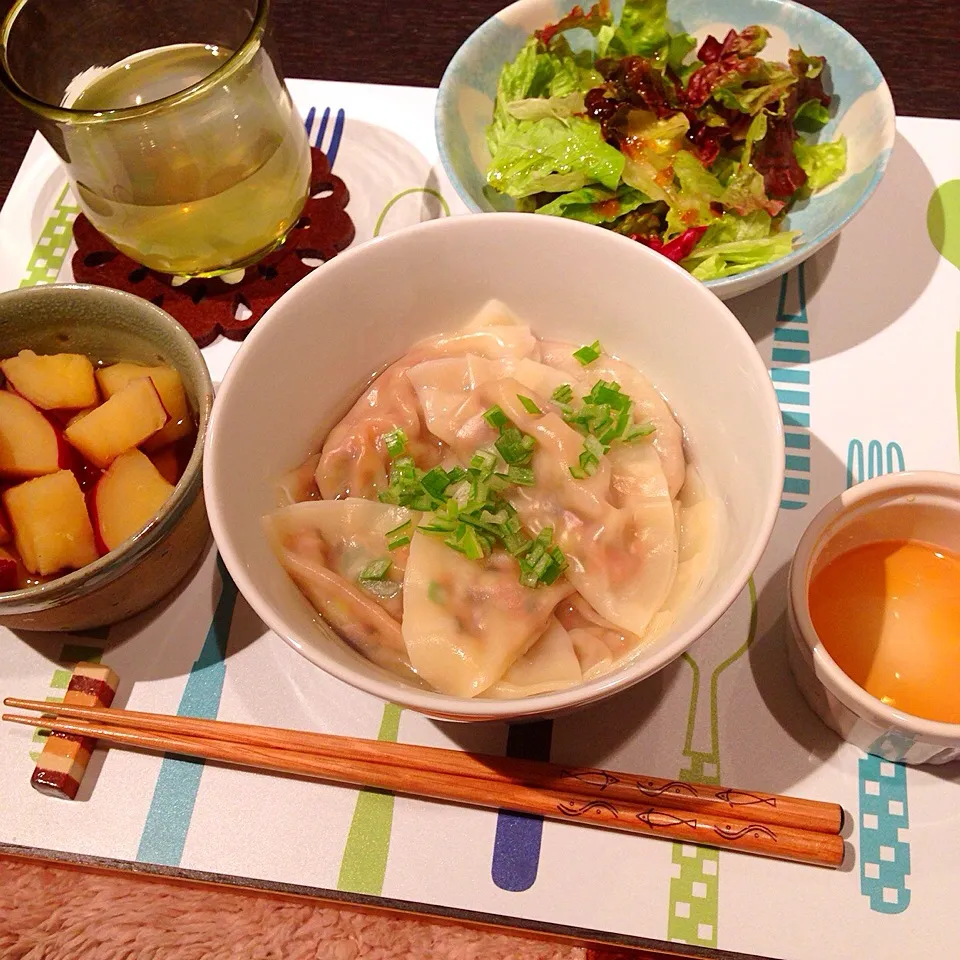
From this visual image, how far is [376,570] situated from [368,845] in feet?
1.35

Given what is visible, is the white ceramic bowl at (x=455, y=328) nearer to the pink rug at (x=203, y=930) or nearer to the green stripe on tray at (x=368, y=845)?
the green stripe on tray at (x=368, y=845)

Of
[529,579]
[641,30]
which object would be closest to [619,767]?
[529,579]

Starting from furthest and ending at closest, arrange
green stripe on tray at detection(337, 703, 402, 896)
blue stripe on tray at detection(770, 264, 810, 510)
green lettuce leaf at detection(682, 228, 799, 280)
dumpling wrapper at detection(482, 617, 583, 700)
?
green lettuce leaf at detection(682, 228, 799, 280) < blue stripe on tray at detection(770, 264, 810, 510) < green stripe on tray at detection(337, 703, 402, 896) < dumpling wrapper at detection(482, 617, 583, 700)

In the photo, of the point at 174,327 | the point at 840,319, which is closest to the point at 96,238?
the point at 174,327

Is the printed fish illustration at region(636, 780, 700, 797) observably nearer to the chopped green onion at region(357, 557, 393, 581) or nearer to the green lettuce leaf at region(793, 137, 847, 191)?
the chopped green onion at region(357, 557, 393, 581)

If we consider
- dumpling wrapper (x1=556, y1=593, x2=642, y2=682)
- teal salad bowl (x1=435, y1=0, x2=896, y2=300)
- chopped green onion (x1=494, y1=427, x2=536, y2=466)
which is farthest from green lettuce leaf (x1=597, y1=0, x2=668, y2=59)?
dumpling wrapper (x1=556, y1=593, x2=642, y2=682)

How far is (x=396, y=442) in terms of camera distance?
1311 mm

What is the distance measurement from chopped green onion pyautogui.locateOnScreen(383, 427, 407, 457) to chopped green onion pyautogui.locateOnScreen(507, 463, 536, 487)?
0.18 metres

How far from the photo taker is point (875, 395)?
5.21 ft

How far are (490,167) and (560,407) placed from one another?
82 centimetres

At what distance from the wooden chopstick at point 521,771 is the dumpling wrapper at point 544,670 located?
0.59ft

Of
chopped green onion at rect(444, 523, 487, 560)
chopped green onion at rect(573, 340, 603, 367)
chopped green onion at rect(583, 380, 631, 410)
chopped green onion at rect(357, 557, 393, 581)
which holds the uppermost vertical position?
chopped green onion at rect(573, 340, 603, 367)

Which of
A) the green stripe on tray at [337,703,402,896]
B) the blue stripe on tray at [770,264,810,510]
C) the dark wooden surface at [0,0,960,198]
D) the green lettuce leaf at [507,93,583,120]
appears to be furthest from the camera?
the dark wooden surface at [0,0,960,198]

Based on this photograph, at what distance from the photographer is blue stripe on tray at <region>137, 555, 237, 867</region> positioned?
125cm
